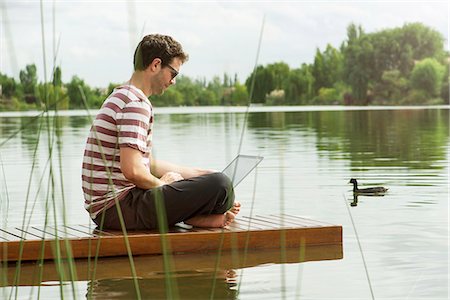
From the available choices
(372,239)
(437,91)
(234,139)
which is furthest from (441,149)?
(437,91)

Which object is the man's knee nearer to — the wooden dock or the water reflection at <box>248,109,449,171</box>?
the wooden dock

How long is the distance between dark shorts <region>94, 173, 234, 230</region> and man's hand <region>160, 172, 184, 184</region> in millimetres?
123

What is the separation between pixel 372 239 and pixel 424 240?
29 cm

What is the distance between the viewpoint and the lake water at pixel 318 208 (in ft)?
15.9

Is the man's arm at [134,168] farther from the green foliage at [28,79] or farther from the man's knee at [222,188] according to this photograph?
the green foliage at [28,79]

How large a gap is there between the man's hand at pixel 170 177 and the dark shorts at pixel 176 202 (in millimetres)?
123

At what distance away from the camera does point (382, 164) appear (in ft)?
40.4

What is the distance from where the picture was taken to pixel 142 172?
223 inches

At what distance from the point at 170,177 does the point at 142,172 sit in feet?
1.36

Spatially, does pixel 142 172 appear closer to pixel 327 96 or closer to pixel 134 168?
pixel 134 168

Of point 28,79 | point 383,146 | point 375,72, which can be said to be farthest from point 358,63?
point 28,79

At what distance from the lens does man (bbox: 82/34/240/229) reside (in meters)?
5.69

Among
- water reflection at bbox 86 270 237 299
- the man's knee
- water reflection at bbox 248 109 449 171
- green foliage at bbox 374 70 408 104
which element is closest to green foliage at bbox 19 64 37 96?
water reflection at bbox 86 270 237 299

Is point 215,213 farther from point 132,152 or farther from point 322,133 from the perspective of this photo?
point 322,133
